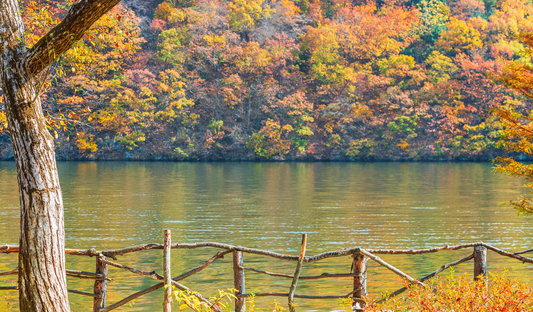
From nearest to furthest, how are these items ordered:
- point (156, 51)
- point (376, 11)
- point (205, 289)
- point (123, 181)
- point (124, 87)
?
1. point (205, 289)
2. point (123, 181)
3. point (124, 87)
4. point (156, 51)
5. point (376, 11)

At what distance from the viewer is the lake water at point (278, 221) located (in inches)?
490

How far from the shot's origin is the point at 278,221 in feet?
68.5

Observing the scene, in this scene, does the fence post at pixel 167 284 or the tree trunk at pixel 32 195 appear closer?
the fence post at pixel 167 284

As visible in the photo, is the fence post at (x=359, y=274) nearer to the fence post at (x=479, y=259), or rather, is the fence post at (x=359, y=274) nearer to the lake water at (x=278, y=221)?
the fence post at (x=479, y=259)

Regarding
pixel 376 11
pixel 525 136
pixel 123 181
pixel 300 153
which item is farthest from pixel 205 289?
pixel 376 11

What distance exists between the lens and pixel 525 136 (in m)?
11.6

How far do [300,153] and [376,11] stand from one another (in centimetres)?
2107

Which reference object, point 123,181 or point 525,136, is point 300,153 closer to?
point 123,181

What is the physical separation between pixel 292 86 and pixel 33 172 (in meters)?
56.5

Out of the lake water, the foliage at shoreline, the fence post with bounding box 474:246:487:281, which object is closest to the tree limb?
the foliage at shoreline

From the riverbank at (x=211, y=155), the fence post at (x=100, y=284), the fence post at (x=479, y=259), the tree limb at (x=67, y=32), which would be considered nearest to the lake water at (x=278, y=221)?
the fence post at (x=100, y=284)

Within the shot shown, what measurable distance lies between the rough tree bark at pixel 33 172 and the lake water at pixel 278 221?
514 cm

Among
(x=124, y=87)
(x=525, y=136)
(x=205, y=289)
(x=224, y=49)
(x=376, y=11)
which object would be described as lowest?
(x=205, y=289)

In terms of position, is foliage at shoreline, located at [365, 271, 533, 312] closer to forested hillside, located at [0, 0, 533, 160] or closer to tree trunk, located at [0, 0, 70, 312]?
tree trunk, located at [0, 0, 70, 312]
